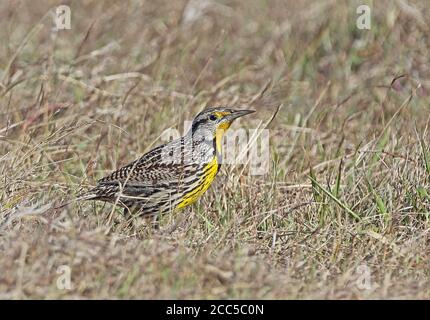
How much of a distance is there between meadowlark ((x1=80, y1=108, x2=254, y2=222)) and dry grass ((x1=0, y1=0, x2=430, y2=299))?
0.12 m

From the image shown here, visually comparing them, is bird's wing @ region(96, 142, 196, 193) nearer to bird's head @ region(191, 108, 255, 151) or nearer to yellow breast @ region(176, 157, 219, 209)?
yellow breast @ region(176, 157, 219, 209)

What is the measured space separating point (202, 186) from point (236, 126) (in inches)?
56.0

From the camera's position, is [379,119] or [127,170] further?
[379,119]

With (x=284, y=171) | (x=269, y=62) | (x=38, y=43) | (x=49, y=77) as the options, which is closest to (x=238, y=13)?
(x=269, y=62)

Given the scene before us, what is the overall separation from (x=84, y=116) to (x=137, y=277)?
2.60 metres

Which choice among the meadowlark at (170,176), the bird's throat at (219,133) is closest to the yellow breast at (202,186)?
the meadowlark at (170,176)

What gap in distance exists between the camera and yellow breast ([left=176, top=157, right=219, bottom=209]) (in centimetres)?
600

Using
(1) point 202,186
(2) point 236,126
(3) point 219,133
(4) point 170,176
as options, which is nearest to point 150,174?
(4) point 170,176

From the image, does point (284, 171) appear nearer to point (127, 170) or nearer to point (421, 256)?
point (127, 170)

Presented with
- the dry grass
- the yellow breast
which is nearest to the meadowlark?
the yellow breast

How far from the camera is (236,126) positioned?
7.37 m

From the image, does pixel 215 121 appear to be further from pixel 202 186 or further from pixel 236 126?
pixel 236 126

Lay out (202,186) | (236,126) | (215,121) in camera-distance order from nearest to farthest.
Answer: (202,186)
(215,121)
(236,126)
